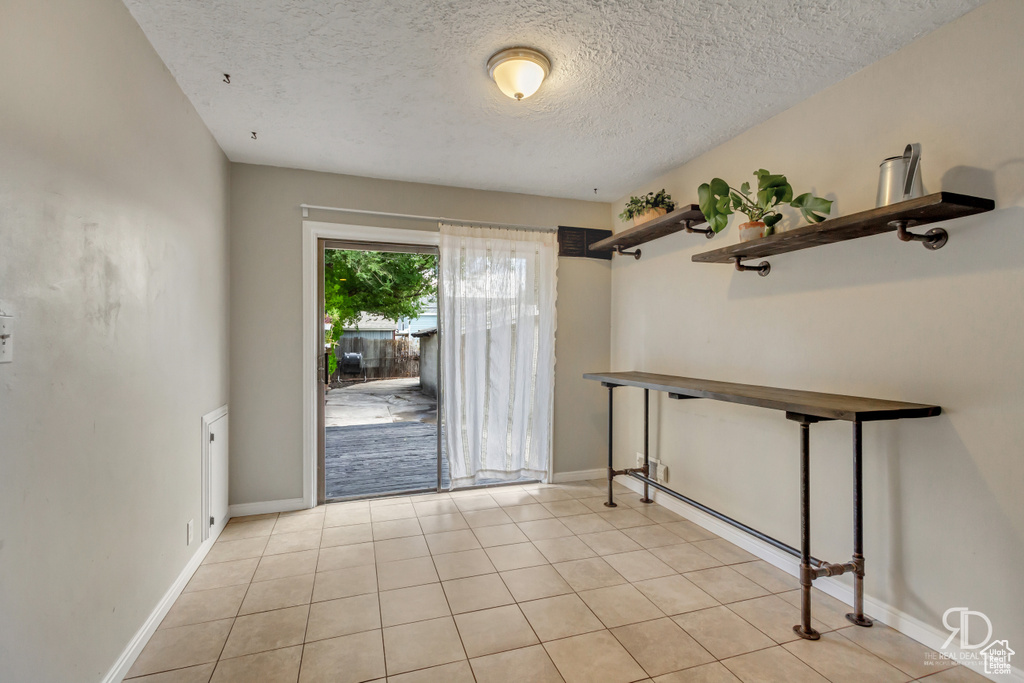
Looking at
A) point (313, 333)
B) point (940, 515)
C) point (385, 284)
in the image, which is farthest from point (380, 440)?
point (940, 515)

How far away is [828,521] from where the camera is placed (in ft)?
Result: 7.63

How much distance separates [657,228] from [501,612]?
8.20ft

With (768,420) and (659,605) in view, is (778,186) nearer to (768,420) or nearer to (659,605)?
(768,420)

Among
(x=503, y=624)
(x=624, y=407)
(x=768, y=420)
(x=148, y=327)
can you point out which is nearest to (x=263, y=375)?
(x=148, y=327)

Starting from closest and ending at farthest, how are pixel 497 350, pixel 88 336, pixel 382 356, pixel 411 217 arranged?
pixel 88 336 < pixel 411 217 < pixel 497 350 < pixel 382 356

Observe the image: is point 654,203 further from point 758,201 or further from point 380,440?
point 380,440

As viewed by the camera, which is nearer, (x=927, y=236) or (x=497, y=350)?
(x=927, y=236)

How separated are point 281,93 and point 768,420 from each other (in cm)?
310

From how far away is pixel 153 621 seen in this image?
1983 millimetres

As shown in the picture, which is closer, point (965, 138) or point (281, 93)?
point (965, 138)

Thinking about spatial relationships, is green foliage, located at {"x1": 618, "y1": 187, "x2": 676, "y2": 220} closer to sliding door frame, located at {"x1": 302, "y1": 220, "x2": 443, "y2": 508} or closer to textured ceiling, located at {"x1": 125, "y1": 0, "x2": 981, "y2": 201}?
textured ceiling, located at {"x1": 125, "y1": 0, "x2": 981, "y2": 201}

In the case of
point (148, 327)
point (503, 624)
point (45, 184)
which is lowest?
point (503, 624)

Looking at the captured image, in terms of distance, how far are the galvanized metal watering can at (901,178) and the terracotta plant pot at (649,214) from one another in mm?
1417

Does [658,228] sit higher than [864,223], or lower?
higher
